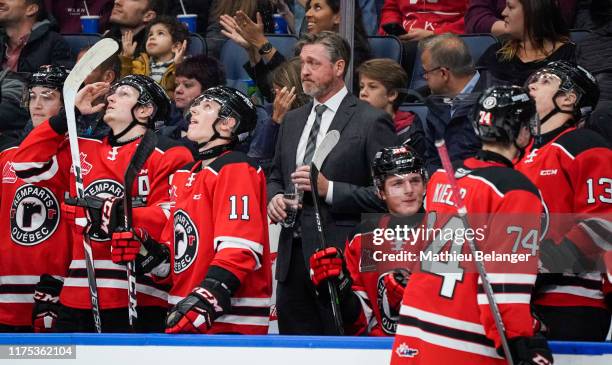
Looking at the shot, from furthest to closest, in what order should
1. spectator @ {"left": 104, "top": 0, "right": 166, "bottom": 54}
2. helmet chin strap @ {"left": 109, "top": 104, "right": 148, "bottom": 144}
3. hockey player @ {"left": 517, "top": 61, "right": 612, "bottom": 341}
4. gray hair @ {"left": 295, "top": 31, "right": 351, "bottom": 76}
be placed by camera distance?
spectator @ {"left": 104, "top": 0, "right": 166, "bottom": 54}, gray hair @ {"left": 295, "top": 31, "right": 351, "bottom": 76}, helmet chin strap @ {"left": 109, "top": 104, "right": 148, "bottom": 144}, hockey player @ {"left": 517, "top": 61, "right": 612, "bottom": 341}

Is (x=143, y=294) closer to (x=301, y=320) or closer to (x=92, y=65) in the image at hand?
(x=301, y=320)

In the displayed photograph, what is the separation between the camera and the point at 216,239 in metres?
3.71

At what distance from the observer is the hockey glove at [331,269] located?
12.2ft

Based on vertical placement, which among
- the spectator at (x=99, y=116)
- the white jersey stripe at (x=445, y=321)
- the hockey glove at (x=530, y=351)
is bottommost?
the white jersey stripe at (x=445, y=321)

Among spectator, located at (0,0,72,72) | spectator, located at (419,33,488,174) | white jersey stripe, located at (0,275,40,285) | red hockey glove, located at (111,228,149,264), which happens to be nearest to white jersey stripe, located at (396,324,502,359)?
red hockey glove, located at (111,228,149,264)

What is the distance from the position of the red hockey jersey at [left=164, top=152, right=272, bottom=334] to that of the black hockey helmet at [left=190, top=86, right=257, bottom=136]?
6.3 inches

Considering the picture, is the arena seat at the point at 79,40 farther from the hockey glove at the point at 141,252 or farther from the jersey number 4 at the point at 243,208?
the jersey number 4 at the point at 243,208

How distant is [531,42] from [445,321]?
1783mm

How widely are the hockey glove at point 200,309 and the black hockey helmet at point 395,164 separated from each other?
0.64 m

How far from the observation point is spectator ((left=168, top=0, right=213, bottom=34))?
227 inches

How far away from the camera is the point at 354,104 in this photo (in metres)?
4.34

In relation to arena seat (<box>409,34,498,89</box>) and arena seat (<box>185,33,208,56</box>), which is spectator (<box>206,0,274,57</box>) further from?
arena seat (<box>409,34,498,89</box>)

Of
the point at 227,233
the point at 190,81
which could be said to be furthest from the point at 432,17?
the point at 227,233

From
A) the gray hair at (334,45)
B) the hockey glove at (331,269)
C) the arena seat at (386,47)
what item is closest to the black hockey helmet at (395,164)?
the hockey glove at (331,269)
